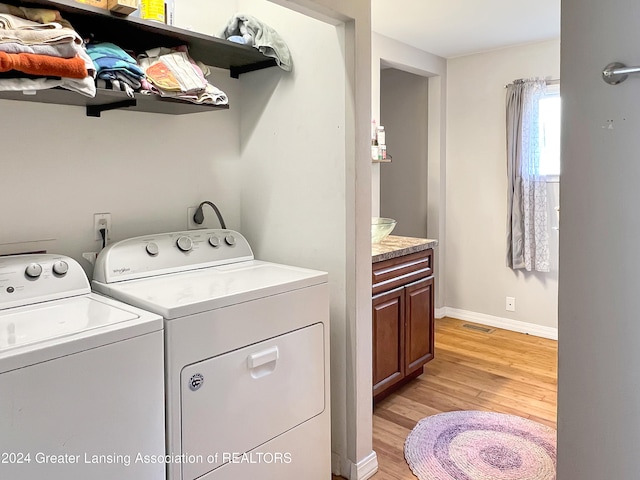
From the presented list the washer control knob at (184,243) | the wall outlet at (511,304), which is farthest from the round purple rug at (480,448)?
the wall outlet at (511,304)

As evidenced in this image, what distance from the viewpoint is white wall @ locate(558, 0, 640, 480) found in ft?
4.38

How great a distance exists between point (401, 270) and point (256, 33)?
1.49 metres

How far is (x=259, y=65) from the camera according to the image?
2.26 metres

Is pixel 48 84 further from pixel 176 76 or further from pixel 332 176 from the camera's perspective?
pixel 332 176

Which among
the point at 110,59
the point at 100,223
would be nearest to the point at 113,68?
the point at 110,59

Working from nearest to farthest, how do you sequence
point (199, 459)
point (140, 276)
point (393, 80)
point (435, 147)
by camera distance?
1. point (199, 459)
2. point (140, 276)
3. point (435, 147)
4. point (393, 80)

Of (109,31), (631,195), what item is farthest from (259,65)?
(631,195)

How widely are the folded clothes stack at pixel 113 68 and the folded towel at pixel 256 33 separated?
582mm

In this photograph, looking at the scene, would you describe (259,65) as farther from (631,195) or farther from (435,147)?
(435,147)

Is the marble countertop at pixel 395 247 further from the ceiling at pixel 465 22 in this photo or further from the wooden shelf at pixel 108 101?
the ceiling at pixel 465 22

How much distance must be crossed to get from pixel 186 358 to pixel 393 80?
3.94 metres

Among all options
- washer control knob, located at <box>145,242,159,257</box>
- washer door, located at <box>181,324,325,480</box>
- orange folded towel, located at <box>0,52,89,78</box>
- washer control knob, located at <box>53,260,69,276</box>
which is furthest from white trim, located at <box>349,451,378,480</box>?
orange folded towel, located at <box>0,52,89,78</box>

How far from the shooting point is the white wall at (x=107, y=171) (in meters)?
1.75

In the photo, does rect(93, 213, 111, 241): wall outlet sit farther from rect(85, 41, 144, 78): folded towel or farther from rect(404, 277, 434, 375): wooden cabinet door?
rect(404, 277, 434, 375): wooden cabinet door
